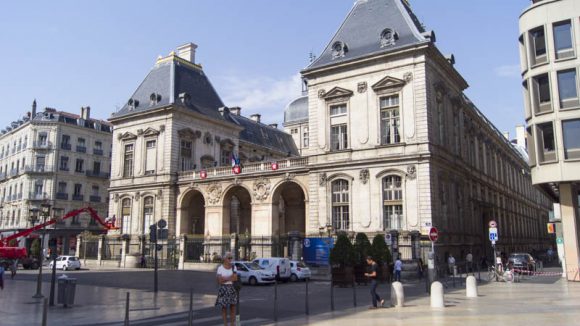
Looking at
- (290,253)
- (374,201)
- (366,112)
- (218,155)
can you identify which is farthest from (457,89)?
(218,155)

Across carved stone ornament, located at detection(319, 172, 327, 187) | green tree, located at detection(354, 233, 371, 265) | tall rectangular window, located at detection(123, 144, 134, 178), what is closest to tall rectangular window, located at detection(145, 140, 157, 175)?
tall rectangular window, located at detection(123, 144, 134, 178)

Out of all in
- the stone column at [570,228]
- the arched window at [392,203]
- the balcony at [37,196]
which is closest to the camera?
the stone column at [570,228]

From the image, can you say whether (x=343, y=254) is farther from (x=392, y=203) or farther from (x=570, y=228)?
(x=570, y=228)

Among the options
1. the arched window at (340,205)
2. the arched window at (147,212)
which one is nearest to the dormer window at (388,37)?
the arched window at (340,205)

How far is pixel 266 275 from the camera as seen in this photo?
2731cm

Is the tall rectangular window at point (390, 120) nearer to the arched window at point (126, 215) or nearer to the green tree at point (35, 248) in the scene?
the arched window at point (126, 215)

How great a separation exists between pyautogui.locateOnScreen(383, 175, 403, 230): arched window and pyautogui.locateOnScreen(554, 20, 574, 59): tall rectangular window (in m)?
12.0

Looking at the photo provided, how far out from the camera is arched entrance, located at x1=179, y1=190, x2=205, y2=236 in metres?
45.6

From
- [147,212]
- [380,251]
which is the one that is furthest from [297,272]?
[147,212]

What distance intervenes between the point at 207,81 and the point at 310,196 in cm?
2384

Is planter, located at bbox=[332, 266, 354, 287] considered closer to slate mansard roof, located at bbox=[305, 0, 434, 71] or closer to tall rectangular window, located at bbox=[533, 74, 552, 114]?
tall rectangular window, located at bbox=[533, 74, 552, 114]

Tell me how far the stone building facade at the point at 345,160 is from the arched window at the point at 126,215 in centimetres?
19

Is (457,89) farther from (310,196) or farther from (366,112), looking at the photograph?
(310,196)

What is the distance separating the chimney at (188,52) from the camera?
2184 inches
